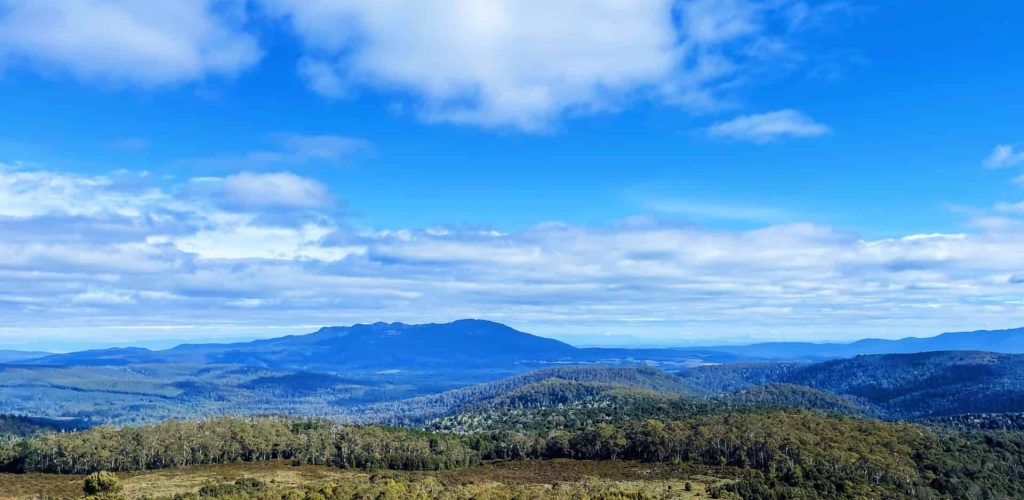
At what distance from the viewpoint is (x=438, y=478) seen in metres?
129

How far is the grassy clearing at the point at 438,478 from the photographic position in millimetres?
112625

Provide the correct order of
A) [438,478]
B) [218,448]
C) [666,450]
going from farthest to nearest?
[218,448], [666,450], [438,478]

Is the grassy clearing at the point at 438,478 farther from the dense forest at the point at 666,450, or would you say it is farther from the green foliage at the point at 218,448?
the dense forest at the point at 666,450

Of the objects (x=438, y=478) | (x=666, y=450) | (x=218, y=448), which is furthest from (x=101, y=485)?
(x=666, y=450)

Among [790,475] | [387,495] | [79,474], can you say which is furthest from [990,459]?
[79,474]

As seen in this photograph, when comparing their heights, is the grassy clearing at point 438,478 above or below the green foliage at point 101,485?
below

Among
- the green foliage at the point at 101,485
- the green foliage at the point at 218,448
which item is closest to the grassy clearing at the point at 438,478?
the green foliage at the point at 101,485

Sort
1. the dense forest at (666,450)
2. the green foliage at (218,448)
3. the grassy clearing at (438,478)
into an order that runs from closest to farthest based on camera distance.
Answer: the grassy clearing at (438,478) < the dense forest at (666,450) < the green foliage at (218,448)

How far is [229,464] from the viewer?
487 feet

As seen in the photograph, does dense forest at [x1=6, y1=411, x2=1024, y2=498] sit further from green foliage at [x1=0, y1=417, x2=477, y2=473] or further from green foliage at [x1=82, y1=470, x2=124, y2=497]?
green foliage at [x1=82, y1=470, x2=124, y2=497]

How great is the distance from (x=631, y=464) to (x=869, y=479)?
154 ft

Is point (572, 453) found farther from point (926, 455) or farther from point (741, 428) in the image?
point (926, 455)

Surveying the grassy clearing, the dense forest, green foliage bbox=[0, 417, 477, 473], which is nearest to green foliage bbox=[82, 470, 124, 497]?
the grassy clearing

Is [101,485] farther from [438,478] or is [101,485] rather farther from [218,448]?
[438,478]
